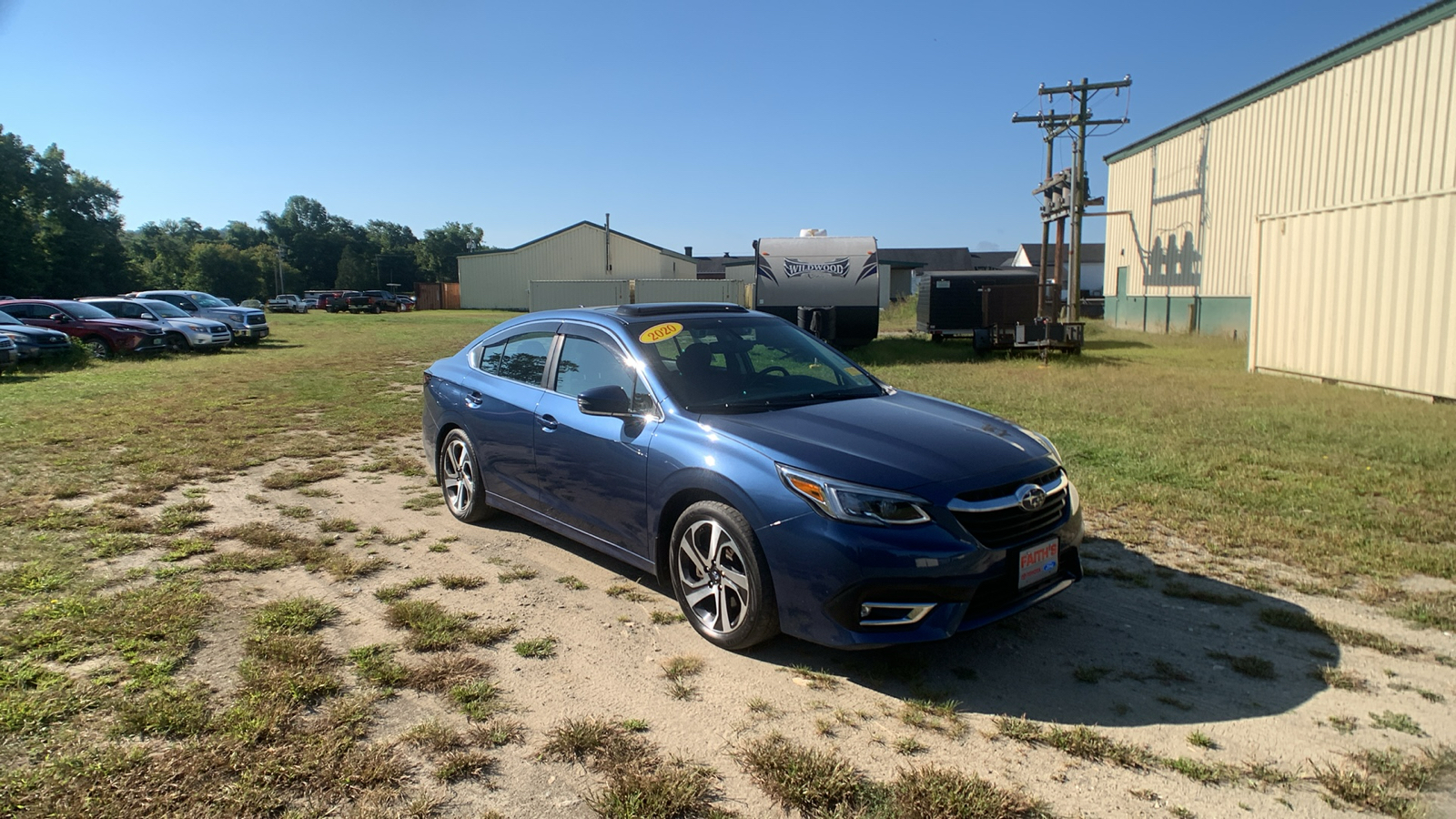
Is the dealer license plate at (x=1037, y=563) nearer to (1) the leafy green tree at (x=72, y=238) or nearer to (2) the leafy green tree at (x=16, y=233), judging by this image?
(2) the leafy green tree at (x=16, y=233)

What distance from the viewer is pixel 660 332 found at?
16.3ft

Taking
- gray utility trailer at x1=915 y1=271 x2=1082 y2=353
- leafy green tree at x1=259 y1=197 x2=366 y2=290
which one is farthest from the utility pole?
leafy green tree at x1=259 y1=197 x2=366 y2=290

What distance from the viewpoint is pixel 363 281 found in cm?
9806

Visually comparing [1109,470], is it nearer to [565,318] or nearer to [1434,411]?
[565,318]

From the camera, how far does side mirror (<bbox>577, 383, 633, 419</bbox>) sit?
14.5 ft

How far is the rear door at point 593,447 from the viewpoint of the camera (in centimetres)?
439

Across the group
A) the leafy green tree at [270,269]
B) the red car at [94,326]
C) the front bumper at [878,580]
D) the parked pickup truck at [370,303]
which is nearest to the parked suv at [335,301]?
the parked pickup truck at [370,303]

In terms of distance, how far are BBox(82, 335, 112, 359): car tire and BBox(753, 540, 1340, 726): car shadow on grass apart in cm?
2223

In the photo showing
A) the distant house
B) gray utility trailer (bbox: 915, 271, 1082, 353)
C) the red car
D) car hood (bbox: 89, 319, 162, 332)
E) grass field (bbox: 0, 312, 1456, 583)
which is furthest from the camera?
the distant house

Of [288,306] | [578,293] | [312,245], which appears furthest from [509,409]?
[312,245]

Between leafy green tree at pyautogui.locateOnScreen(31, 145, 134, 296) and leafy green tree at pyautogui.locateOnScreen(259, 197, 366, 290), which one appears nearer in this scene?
leafy green tree at pyautogui.locateOnScreen(31, 145, 134, 296)

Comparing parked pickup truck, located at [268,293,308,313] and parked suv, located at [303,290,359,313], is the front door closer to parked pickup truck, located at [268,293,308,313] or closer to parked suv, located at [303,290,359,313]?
parked suv, located at [303,290,359,313]

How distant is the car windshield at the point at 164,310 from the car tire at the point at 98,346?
2.82 m

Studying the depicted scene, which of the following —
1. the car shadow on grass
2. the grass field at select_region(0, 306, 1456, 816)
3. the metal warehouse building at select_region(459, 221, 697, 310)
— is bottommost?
the car shadow on grass
